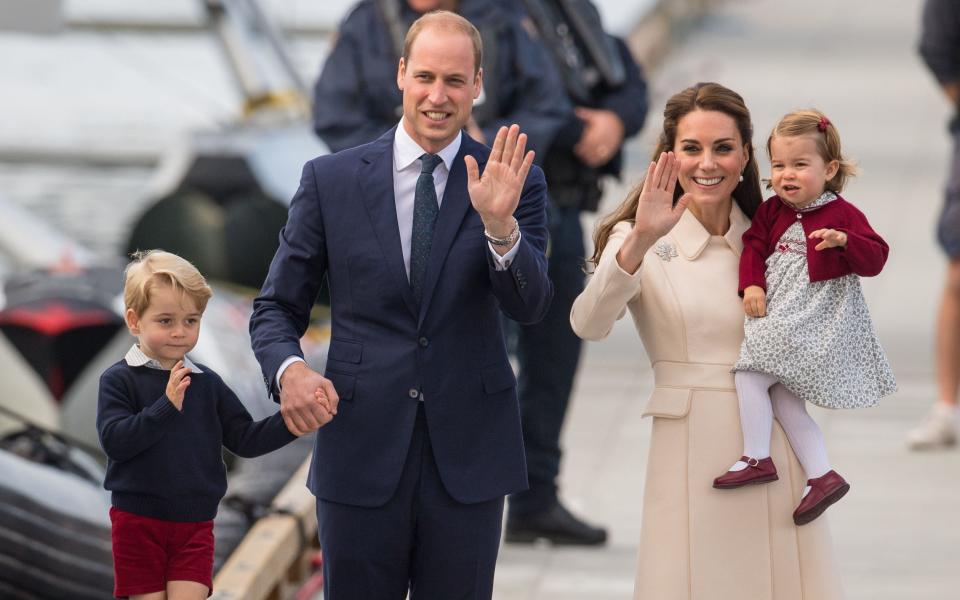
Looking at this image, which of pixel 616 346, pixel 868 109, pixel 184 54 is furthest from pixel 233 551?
pixel 184 54

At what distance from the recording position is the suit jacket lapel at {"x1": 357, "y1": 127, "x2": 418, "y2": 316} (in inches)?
154

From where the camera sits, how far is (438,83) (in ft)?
12.6

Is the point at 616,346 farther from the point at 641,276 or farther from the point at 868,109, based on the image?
the point at 868,109

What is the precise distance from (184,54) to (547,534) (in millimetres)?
22917

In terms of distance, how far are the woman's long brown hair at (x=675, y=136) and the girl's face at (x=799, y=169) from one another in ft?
0.40

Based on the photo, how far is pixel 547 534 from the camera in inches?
Result: 266

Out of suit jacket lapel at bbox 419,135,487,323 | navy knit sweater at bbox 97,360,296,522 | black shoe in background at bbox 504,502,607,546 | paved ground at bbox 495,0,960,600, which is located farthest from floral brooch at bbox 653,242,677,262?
black shoe in background at bbox 504,502,607,546

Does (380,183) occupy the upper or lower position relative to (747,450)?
upper

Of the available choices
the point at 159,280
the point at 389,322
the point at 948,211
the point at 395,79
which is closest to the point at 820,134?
the point at 389,322

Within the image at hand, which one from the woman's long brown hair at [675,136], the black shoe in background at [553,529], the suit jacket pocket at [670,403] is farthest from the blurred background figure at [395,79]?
the suit jacket pocket at [670,403]

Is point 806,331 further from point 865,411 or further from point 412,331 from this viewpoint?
point 865,411

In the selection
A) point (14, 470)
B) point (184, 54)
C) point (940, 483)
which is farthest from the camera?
point (184, 54)

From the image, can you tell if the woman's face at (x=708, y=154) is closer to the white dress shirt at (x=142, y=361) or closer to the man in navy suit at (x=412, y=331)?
the man in navy suit at (x=412, y=331)

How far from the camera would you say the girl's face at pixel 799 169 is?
4.00 m
